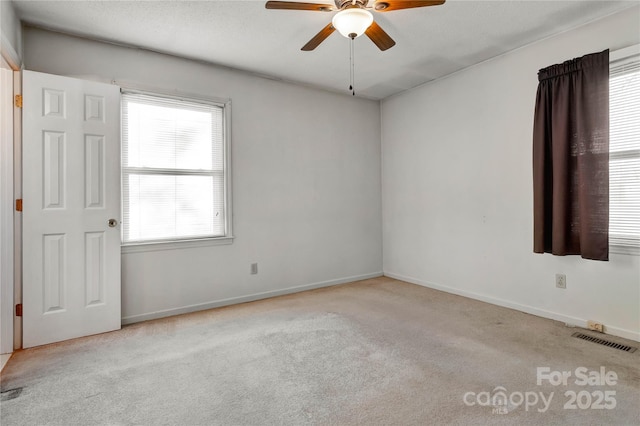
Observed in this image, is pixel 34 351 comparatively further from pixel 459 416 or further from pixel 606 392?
pixel 606 392

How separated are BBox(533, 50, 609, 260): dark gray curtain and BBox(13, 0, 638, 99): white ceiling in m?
0.51

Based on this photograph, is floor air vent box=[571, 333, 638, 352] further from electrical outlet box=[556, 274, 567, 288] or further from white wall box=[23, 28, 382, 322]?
white wall box=[23, 28, 382, 322]

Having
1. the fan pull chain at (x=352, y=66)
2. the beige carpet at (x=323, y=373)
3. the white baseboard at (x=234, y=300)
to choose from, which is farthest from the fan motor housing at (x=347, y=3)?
the white baseboard at (x=234, y=300)

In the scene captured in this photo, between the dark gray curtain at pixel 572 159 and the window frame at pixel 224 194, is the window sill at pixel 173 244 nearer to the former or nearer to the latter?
the window frame at pixel 224 194

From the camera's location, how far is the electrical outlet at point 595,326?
2846 millimetres

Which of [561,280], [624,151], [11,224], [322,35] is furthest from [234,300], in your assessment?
[624,151]

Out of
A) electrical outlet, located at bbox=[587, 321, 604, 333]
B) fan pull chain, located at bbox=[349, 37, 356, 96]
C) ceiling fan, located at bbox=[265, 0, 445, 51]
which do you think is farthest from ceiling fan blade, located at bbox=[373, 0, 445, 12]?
electrical outlet, located at bbox=[587, 321, 604, 333]

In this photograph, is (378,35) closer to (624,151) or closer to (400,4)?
(400,4)

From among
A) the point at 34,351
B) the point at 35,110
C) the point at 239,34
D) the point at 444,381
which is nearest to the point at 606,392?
the point at 444,381

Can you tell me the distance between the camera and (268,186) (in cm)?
407

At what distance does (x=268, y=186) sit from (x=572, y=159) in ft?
10.2

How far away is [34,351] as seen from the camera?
8.50 feet

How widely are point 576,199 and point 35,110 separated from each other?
4.63 m

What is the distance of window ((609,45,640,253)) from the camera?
8.75 ft
